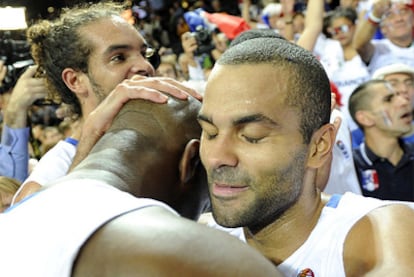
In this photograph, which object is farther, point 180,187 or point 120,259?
point 180,187

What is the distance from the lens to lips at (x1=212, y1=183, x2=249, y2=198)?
150cm

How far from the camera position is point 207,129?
1520 millimetres

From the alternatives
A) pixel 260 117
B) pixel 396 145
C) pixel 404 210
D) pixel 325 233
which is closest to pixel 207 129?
pixel 260 117

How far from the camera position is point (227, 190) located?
150cm

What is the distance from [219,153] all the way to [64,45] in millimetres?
1204

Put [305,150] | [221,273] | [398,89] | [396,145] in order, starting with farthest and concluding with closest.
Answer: [398,89], [396,145], [305,150], [221,273]

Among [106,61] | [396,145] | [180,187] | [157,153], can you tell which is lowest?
A: [396,145]

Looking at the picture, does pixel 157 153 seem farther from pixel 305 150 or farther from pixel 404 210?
pixel 404 210

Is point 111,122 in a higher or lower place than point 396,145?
higher

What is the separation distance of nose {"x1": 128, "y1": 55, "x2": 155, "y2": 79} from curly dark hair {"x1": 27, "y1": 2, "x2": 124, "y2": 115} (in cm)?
20

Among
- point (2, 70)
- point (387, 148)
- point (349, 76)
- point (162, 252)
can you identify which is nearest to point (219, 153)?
point (162, 252)

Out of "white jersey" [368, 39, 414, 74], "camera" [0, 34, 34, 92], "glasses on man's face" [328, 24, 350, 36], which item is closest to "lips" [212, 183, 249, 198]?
"camera" [0, 34, 34, 92]

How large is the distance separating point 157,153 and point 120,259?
47 centimetres

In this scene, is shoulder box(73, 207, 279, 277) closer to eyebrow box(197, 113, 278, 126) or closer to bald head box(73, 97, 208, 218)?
bald head box(73, 97, 208, 218)
